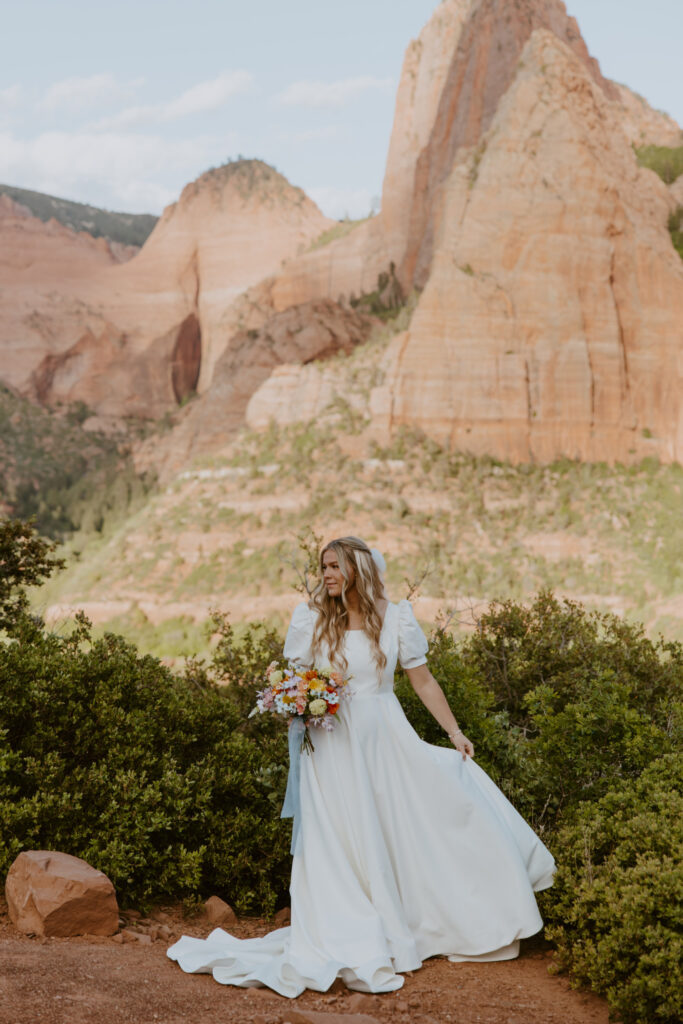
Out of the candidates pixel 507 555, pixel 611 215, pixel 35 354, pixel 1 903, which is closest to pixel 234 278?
pixel 35 354

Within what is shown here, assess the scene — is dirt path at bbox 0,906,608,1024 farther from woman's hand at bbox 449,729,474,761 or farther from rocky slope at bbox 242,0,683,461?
rocky slope at bbox 242,0,683,461

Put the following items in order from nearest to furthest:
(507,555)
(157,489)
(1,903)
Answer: (1,903)
(507,555)
(157,489)

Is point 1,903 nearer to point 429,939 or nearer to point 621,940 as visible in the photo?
point 429,939

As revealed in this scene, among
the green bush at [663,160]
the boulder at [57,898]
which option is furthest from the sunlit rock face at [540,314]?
the boulder at [57,898]

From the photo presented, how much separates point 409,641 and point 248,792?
2.49 meters

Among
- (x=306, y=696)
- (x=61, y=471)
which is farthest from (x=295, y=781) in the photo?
(x=61, y=471)

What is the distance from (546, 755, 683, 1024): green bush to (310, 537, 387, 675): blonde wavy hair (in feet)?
5.53

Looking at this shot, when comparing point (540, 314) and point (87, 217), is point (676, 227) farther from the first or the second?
point (87, 217)

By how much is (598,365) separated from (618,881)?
112 feet

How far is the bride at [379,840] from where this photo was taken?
16.3 ft

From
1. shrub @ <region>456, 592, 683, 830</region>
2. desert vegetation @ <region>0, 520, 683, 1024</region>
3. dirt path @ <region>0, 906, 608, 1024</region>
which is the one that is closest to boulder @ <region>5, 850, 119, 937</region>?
dirt path @ <region>0, 906, 608, 1024</region>

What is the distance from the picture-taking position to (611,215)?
37125 mm

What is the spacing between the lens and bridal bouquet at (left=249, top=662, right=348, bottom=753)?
515cm

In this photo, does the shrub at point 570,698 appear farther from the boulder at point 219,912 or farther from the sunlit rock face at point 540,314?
the sunlit rock face at point 540,314
